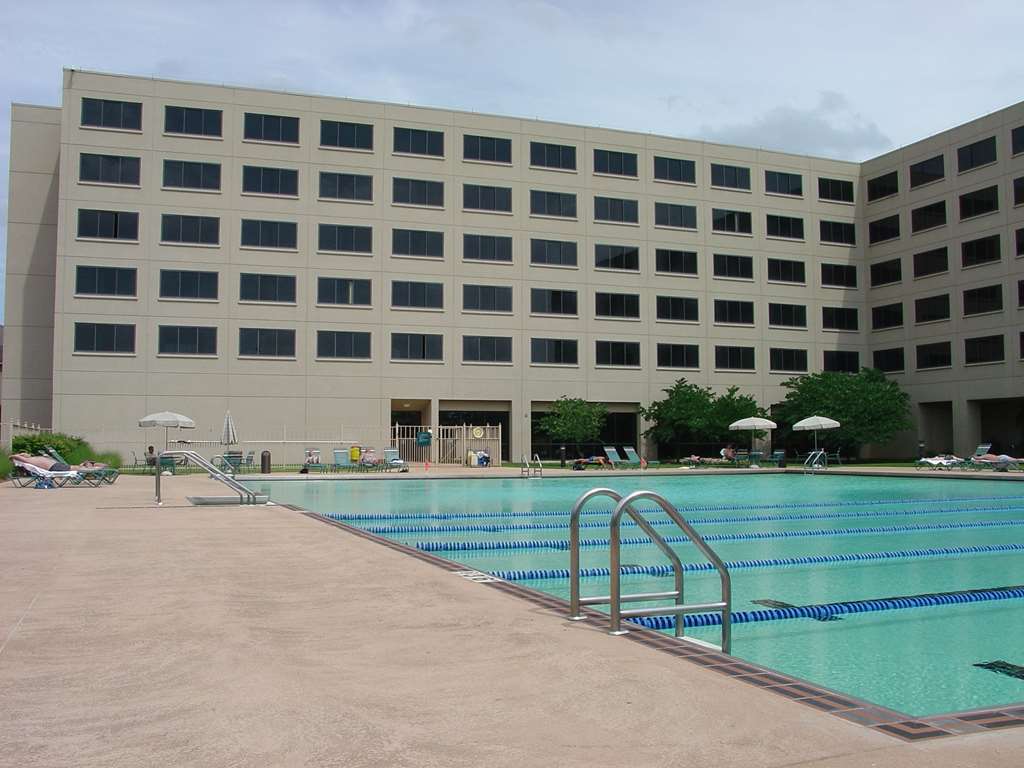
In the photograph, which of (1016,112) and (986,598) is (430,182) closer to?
(1016,112)

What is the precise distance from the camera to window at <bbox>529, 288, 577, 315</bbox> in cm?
4588

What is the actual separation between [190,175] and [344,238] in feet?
25.0

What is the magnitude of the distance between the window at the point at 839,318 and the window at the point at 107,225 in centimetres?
3775

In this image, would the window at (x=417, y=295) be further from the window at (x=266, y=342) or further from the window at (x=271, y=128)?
the window at (x=271, y=128)

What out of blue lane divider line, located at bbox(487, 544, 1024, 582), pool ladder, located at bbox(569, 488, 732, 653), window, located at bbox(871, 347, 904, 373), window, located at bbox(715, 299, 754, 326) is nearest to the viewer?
pool ladder, located at bbox(569, 488, 732, 653)

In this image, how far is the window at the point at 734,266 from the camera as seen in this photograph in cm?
4953

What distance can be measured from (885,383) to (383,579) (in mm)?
44252

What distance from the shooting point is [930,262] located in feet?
157

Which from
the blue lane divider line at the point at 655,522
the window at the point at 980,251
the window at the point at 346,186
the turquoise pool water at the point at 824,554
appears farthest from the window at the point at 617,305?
the blue lane divider line at the point at 655,522

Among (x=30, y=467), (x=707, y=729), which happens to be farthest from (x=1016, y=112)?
(x=707, y=729)

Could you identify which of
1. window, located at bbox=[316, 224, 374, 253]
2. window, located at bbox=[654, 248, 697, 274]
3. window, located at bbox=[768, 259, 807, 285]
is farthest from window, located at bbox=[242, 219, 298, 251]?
window, located at bbox=[768, 259, 807, 285]

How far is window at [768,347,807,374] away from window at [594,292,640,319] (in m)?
8.90

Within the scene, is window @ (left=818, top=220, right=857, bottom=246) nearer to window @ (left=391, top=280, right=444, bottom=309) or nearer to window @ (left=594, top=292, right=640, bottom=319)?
window @ (left=594, top=292, right=640, bottom=319)

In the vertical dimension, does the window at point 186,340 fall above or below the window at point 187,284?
below
